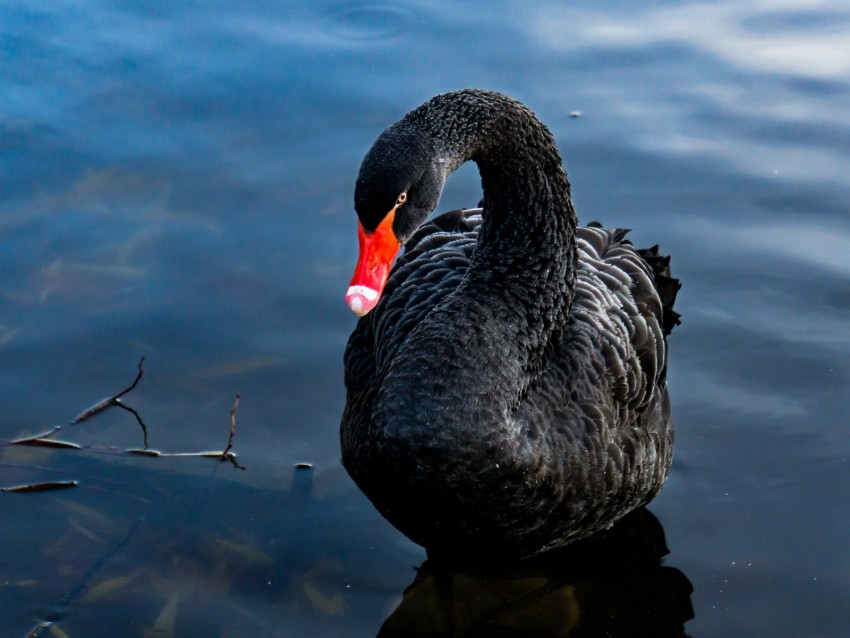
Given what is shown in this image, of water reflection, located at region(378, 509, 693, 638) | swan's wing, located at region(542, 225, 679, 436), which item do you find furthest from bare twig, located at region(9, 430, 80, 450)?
swan's wing, located at region(542, 225, 679, 436)

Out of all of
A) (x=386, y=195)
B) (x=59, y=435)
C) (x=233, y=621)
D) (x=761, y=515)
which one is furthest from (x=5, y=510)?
(x=761, y=515)

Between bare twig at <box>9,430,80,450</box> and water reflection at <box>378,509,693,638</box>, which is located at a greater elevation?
bare twig at <box>9,430,80,450</box>

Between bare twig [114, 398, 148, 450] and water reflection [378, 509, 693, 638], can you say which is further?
bare twig [114, 398, 148, 450]

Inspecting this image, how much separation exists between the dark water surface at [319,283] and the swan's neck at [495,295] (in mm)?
950

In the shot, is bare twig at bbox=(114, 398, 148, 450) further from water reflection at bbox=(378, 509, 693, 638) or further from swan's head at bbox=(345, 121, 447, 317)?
swan's head at bbox=(345, 121, 447, 317)

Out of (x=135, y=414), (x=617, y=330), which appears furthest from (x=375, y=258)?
(x=135, y=414)

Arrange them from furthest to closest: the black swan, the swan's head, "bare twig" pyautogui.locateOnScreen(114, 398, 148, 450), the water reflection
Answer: "bare twig" pyautogui.locateOnScreen(114, 398, 148, 450)
the water reflection
the black swan
the swan's head

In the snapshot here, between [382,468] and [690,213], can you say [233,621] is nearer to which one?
[382,468]

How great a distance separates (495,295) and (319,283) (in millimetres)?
1807

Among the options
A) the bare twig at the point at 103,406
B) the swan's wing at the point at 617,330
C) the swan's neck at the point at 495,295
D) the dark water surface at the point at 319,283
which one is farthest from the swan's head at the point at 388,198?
the bare twig at the point at 103,406

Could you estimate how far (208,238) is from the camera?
6.00 metres

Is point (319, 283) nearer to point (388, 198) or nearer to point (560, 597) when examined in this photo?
point (560, 597)

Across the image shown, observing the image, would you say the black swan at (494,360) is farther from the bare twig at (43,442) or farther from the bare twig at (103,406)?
the bare twig at (43,442)

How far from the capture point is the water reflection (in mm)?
4191
